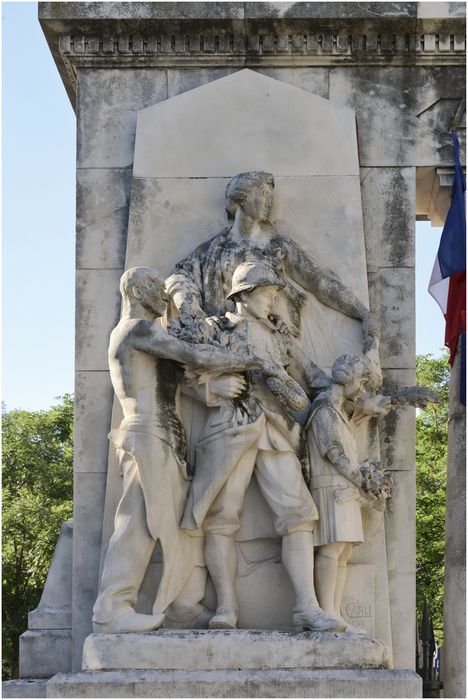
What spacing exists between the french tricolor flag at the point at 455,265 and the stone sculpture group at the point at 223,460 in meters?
1.42

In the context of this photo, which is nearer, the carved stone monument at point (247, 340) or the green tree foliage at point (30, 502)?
the carved stone monument at point (247, 340)

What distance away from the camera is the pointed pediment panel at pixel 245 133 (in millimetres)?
14172

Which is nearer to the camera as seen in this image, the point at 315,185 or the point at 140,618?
the point at 140,618

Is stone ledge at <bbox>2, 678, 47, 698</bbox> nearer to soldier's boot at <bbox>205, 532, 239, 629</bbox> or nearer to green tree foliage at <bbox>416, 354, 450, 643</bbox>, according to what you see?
soldier's boot at <bbox>205, 532, 239, 629</bbox>

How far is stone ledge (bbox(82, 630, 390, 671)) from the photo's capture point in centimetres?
1241

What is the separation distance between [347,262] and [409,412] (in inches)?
56.3

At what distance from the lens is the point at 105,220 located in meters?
14.3

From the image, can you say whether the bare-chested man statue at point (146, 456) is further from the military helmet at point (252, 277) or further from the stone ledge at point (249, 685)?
the military helmet at point (252, 277)

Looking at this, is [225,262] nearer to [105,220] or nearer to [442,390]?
[105,220]

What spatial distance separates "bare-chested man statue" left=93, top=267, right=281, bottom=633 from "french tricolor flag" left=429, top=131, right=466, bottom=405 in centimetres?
231

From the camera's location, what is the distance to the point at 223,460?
1290cm

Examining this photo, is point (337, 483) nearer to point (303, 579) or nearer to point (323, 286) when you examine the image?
point (303, 579)

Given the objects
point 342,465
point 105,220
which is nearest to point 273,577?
point 342,465

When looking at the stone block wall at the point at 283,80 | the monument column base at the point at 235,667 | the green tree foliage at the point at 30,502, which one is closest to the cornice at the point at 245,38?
the stone block wall at the point at 283,80
